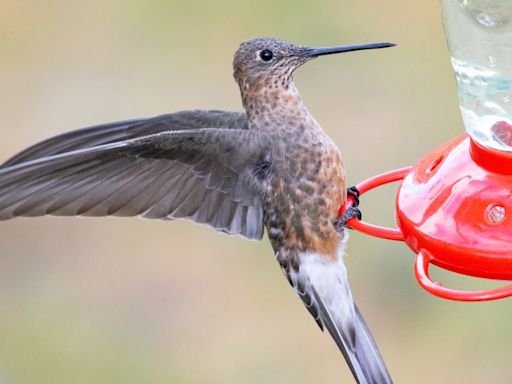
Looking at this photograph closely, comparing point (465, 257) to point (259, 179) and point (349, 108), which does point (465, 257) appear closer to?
point (259, 179)

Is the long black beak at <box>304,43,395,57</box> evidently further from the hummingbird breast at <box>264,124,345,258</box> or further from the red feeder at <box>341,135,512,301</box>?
the red feeder at <box>341,135,512,301</box>

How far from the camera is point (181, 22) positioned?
34.3 ft

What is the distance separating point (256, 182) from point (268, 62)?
427 mm

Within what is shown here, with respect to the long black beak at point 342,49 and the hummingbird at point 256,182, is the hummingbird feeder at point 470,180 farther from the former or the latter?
the long black beak at point 342,49

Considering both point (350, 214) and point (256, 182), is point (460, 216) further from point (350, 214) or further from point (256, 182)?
point (256, 182)

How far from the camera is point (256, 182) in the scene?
452cm

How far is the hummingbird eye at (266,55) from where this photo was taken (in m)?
4.52

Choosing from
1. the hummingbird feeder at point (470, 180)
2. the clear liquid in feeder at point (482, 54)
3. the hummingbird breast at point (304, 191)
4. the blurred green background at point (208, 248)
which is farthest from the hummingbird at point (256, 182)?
the blurred green background at point (208, 248)

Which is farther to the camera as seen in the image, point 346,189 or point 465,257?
point 346,189

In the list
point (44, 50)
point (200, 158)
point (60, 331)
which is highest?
point (200, 158)

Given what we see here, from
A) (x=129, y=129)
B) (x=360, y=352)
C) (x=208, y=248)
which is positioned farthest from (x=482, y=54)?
(x=208, y=248)

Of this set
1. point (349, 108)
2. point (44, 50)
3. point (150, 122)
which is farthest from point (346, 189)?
point (44, 50)

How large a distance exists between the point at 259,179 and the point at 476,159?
922mm

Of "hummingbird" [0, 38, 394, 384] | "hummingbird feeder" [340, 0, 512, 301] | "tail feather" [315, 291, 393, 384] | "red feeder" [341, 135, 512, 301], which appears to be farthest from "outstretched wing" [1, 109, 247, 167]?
"red feeder" [341, 135, 512, 301]
